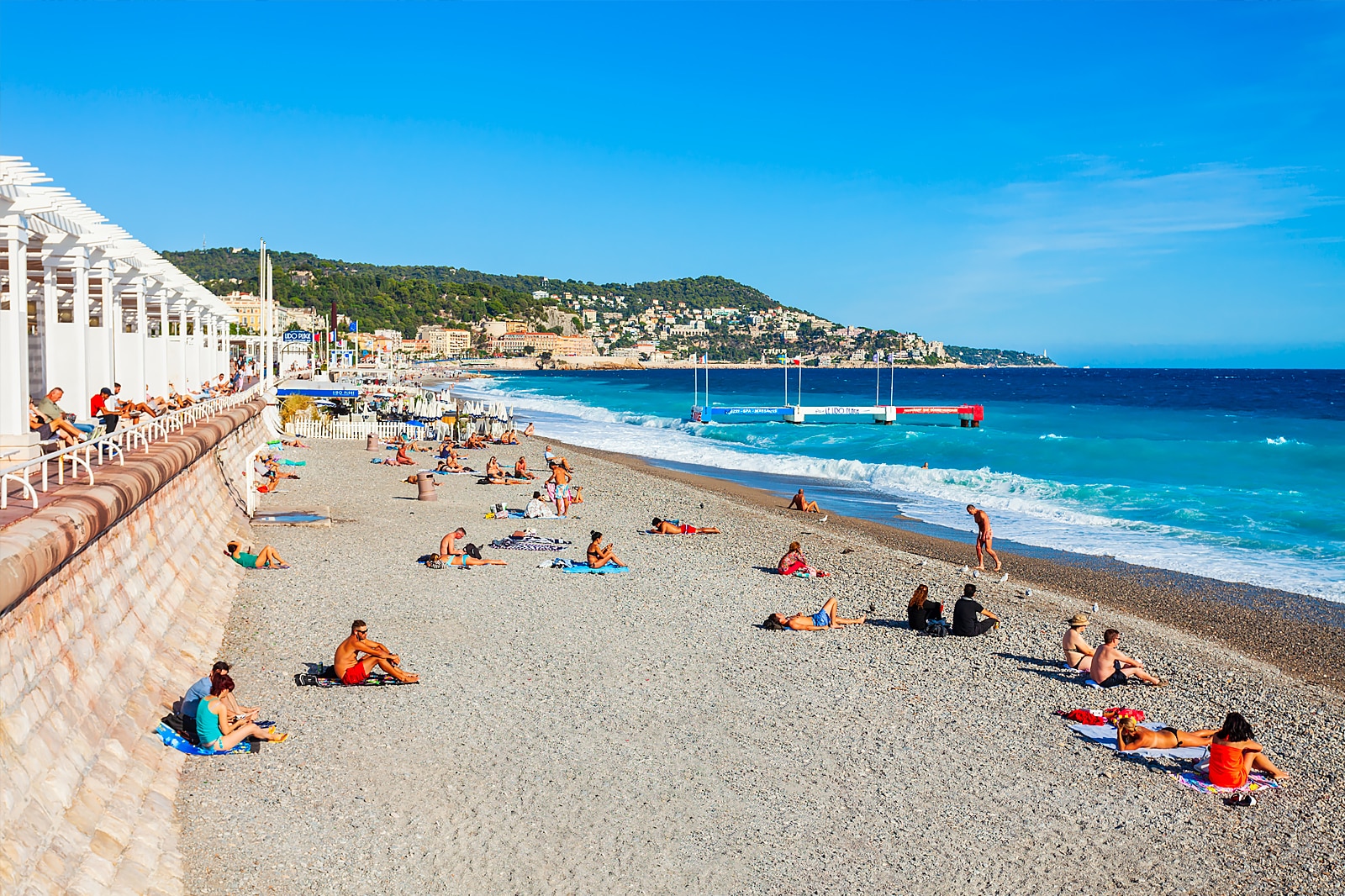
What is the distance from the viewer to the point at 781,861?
19.8ft

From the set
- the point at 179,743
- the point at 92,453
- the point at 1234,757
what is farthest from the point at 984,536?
the point at 92,453

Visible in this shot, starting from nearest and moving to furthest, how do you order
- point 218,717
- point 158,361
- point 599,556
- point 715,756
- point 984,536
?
point 218,717
point 715,756
point 599,556
point 984,536
point 158,361

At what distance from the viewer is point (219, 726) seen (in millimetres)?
7090

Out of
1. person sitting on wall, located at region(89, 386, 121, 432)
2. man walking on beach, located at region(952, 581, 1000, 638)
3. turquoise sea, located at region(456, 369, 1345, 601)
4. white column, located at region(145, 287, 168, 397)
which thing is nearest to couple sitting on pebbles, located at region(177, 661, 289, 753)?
person sitting on wall, located at region(89, 386, 121, 432)

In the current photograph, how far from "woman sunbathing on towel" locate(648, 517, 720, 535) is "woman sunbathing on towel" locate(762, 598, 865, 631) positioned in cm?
607

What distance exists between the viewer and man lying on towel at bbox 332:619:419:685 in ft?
28.9

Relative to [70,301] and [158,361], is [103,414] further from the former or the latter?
[158,361]

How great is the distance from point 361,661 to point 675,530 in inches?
366

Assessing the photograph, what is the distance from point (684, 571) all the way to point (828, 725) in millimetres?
6288

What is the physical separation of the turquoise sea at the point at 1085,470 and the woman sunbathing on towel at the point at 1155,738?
27.6 feet

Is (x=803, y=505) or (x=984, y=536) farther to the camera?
(x=803, y=505)

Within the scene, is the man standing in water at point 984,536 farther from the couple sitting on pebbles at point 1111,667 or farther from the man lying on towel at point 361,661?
the man lying on towel at point 361,661

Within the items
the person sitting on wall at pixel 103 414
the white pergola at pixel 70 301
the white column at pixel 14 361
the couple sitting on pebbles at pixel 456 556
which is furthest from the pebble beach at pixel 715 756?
the white pergola at pixel 70 301

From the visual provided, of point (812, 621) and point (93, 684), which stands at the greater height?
point (93, 684)
